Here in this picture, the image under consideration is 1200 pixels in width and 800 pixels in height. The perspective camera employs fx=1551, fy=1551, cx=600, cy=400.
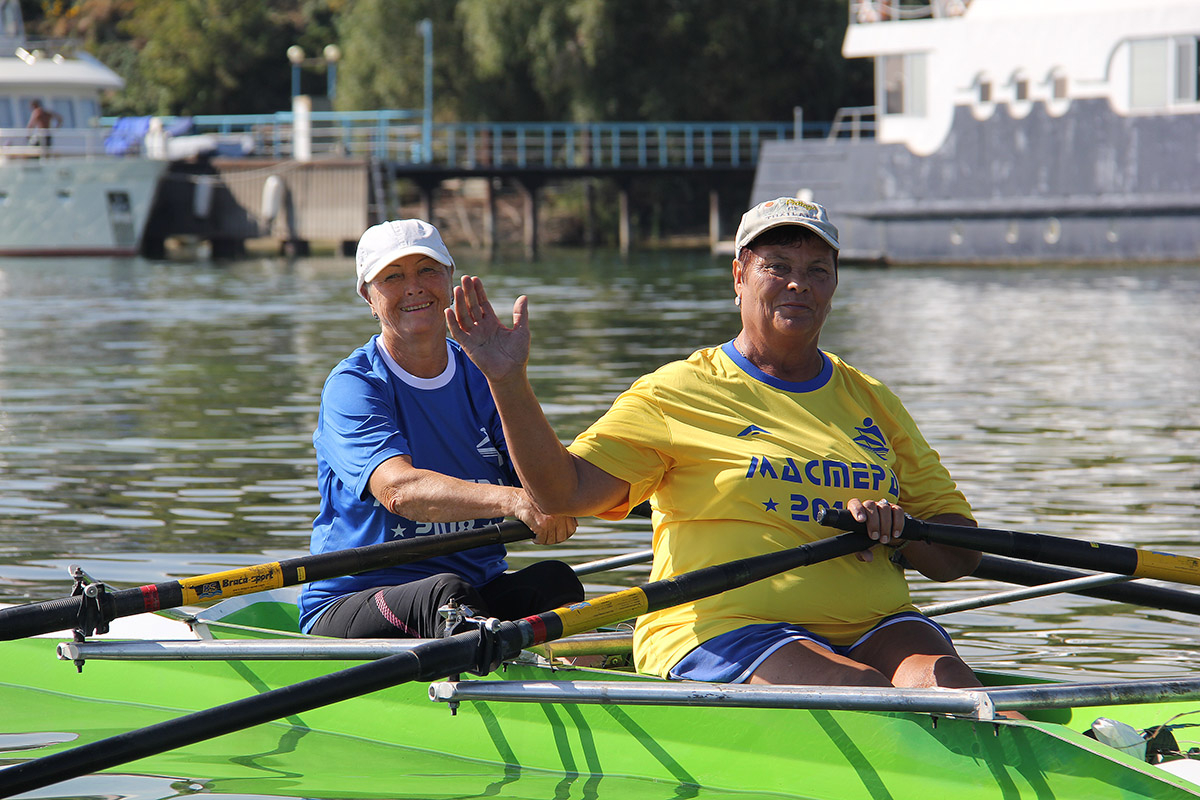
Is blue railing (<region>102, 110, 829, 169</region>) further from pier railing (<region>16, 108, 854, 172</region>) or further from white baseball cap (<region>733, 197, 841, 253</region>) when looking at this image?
white baseball cap (<region>733, 197, 841, 253</region>)

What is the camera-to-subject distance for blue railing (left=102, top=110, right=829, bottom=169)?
128 feet

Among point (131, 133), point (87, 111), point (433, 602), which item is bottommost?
point (433, 602)

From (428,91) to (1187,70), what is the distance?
19.8m

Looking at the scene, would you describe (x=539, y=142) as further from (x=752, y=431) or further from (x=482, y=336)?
(x=482, y=336)

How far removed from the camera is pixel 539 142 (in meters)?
40.3

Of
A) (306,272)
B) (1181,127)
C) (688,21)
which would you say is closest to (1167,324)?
(1181,127)

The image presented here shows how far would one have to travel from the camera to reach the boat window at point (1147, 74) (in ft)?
89.8

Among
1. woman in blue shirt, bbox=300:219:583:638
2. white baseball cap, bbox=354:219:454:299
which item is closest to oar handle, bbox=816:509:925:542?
→ woman in blue shirt, bbox=300:219:583:638

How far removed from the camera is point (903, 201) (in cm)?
3017

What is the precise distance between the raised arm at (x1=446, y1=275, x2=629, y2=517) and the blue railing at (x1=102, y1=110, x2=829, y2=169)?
113ft

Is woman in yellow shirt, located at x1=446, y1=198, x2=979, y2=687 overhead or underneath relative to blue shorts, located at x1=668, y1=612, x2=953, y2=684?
overhead

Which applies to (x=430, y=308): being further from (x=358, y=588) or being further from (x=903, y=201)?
(x=903, y=201)

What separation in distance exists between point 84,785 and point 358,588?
1.09 metres

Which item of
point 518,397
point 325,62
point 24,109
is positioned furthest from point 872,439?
point 325,62
